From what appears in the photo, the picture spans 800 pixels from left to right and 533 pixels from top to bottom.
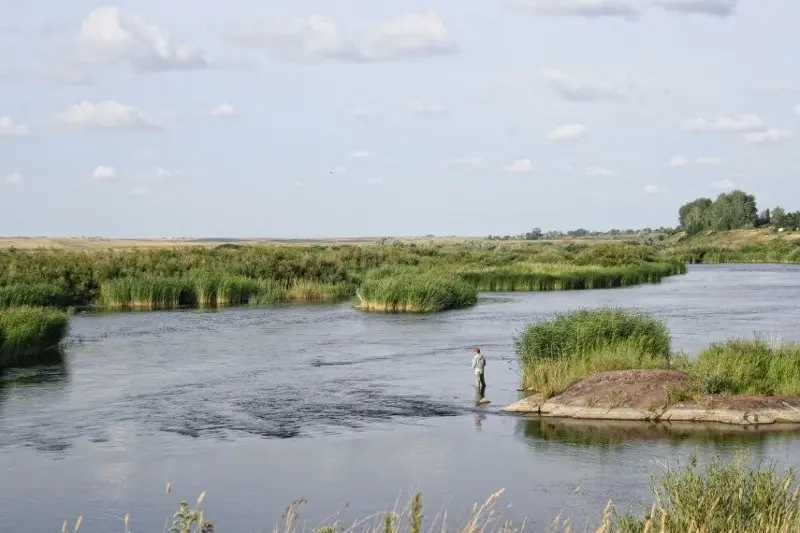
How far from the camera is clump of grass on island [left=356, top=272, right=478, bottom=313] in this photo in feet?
160

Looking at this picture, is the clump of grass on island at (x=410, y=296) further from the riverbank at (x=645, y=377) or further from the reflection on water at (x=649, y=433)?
the reflection on water at (x=649, y=433)

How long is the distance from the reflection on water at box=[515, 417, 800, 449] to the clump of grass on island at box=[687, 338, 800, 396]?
4.84 ft

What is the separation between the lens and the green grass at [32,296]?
42.2 meters

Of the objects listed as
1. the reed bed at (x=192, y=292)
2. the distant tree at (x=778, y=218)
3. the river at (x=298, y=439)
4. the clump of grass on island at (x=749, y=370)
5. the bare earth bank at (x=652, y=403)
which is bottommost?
the river at (x=298, y=439)

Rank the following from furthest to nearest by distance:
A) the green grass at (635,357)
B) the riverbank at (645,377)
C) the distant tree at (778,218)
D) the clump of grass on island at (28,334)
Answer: the distant tree at (778,218) < the clump of grass on island at (28,334) < the green grass at (635,357) < the riverbank at (645,377)

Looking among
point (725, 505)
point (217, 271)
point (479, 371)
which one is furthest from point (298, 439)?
point (217, 271)

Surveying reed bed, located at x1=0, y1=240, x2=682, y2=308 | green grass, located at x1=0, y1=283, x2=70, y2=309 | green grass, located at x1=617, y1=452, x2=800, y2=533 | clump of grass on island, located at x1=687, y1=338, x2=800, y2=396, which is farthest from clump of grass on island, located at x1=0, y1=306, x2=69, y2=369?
green grass, located at x1=617, y1=452, x2=800, y2=533

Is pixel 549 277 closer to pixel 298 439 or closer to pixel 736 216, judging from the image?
pixel 298 439

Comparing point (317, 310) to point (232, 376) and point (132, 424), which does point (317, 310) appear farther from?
point (132, 424)

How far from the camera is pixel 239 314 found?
157 ft

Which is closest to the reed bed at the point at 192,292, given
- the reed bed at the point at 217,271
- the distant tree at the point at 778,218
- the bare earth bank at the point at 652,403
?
the reed bed at the point at 217,271

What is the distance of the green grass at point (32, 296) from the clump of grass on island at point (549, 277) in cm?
2505

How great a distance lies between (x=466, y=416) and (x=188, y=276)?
118 ft

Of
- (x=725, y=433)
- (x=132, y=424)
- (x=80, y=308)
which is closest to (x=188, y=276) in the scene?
(x=80, y=308)
